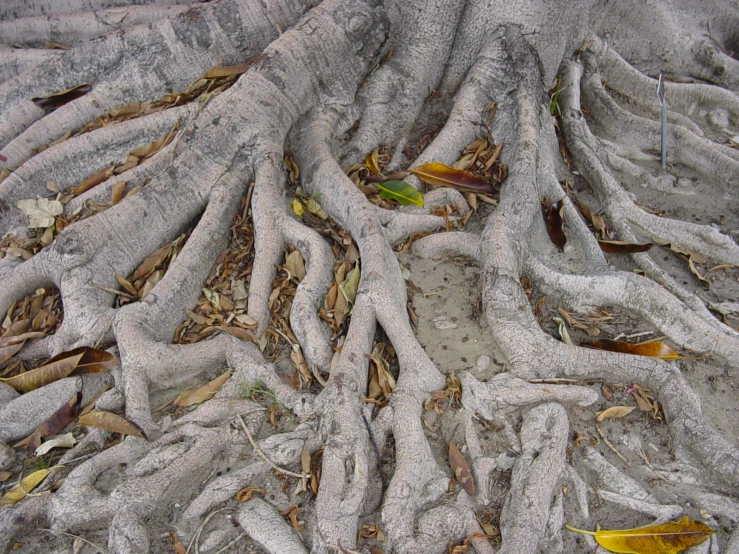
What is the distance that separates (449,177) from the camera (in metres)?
3.50

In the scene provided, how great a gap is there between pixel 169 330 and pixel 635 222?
8.66 feet

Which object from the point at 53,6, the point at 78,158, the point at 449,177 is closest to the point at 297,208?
the point at 449,177

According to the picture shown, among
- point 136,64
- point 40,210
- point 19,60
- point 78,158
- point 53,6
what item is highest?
point 53,6

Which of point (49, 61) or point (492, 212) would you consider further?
point (49, 61)

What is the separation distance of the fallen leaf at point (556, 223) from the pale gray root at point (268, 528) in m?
2.09

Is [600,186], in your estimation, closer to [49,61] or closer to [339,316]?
[339,316]

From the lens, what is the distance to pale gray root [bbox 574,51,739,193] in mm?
3859

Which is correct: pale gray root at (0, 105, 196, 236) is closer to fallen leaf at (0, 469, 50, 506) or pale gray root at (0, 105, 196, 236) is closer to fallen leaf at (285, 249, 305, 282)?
fallen leaf at (285, 249, 305, 282)

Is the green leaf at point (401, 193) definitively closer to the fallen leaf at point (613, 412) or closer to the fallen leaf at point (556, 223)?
the fallen leaf at point (556, 223)

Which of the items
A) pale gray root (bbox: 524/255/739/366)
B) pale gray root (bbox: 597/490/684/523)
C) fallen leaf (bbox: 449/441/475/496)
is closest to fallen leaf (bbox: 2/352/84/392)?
fallen leaf (bbox: 449/441/475/496)

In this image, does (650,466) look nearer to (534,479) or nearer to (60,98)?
(534,479)

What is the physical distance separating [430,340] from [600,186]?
1.62 m

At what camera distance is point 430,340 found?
2930 millimetres

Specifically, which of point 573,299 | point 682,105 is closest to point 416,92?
point 573,299
